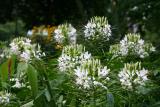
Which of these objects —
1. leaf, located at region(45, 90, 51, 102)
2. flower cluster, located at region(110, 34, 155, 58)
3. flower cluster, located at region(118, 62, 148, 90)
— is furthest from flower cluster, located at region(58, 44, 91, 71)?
flower cluster, located at region(110, 34, 155, 58)

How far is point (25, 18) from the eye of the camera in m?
15.1

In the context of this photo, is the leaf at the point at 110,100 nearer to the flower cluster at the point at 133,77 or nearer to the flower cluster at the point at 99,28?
the flower cluster at the point at 133,77

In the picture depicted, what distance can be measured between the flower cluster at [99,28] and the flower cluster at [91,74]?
2.47 feet

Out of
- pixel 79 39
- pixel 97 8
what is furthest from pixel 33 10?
pixel 79 39

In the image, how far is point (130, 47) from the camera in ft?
11.7

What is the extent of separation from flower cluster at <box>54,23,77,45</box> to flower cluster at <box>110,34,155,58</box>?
0.29 metres

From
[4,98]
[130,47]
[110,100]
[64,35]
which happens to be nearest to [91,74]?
[110,100]

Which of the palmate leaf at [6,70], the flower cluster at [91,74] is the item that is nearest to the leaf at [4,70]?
the palmate leaf at [6,70]

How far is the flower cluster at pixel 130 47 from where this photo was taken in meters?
3.55

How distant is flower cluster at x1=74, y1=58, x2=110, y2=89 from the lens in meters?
2.71

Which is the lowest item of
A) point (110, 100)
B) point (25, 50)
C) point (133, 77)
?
point (110, 100)

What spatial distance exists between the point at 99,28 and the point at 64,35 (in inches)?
14.1

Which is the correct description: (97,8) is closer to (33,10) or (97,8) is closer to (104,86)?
(33,10)

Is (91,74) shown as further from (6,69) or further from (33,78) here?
(6,69)
